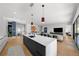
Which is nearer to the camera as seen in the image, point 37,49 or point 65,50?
point 37,49

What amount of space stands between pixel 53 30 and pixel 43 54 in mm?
1312

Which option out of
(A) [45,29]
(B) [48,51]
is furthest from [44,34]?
(B) [48,51]

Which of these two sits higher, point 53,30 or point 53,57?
point 53,30

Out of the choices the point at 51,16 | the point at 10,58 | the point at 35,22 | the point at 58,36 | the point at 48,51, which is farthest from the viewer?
the point at 51,16

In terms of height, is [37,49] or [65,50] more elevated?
[37,49]

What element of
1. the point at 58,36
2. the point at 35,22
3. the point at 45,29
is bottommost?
the point at 58,36

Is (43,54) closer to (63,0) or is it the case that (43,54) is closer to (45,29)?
(45,29)

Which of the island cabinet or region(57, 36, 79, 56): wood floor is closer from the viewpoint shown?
the island cabinet

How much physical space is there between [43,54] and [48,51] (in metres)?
0.16

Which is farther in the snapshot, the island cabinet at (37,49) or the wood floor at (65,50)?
the wood floor at (65,50)

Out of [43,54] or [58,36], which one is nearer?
[43,54]

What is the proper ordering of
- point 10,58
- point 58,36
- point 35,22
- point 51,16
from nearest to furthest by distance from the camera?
1. point 10,58
2. point 58,36
3. point 35,22
4. point 51,16

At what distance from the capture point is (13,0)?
2896mm

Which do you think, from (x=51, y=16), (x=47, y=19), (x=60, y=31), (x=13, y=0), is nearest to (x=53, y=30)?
(x=60, y=31)
